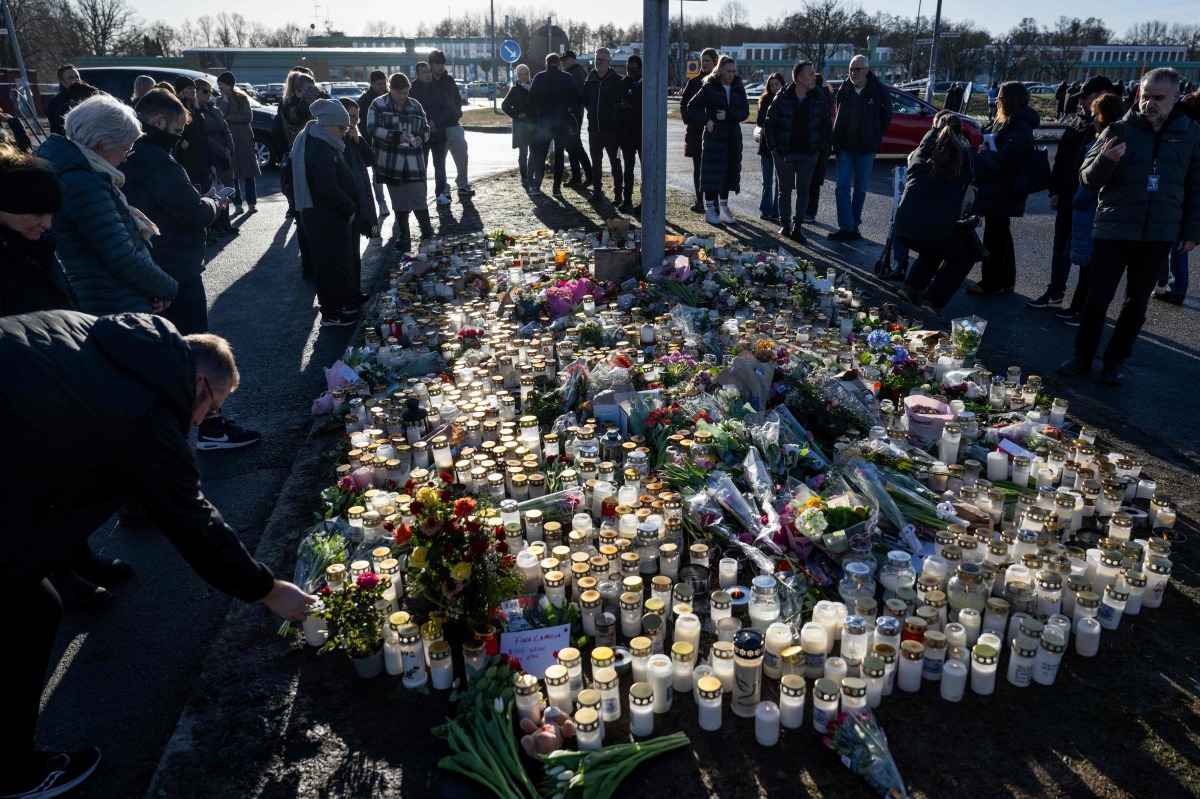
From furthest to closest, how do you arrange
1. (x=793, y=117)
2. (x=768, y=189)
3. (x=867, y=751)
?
(x=768, y=189), (x=793, y=117), (x=867, y=751)

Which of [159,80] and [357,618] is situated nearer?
[357,618]

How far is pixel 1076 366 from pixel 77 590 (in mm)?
6215

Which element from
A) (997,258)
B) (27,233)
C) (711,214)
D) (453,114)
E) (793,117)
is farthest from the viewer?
(453,114)

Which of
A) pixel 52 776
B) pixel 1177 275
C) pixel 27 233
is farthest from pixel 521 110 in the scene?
pixel 52 776

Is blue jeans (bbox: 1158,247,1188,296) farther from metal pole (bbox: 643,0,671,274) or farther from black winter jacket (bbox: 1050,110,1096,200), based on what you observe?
metal pole (bbox: 643,0,671,274)

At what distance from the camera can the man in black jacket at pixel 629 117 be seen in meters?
11.2

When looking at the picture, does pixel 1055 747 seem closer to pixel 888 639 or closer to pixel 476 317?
pixel 888 639

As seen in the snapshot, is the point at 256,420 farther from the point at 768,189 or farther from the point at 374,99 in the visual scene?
the point at 768,189

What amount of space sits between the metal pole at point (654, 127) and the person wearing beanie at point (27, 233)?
5.05 m

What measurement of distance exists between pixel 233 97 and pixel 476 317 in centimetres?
752

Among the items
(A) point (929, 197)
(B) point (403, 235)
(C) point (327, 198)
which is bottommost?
(B) point (403, 235)

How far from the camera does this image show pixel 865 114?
9430mm

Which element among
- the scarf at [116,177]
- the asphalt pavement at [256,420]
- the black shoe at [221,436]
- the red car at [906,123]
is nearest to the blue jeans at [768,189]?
the asphalt pavement at [256,420]

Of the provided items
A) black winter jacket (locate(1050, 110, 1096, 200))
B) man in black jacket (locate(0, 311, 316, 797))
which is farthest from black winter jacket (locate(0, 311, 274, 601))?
black winter jacket (locate(1050, 110, 1096, 200))
